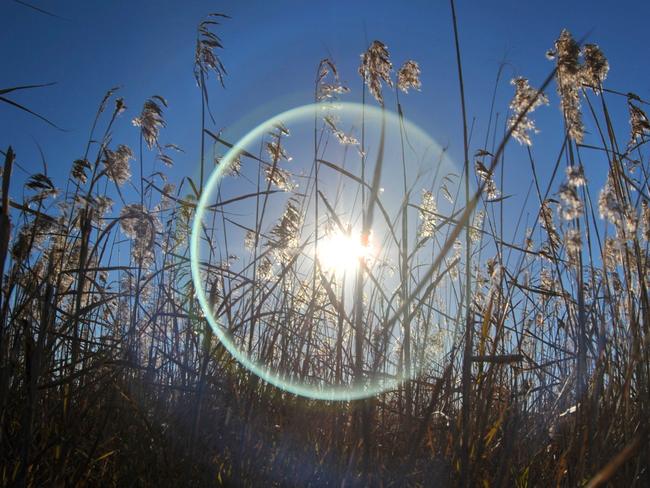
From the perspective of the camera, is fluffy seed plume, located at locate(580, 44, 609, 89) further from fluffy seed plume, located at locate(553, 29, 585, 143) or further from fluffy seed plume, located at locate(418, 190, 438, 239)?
fluffy seed plume, located at locate(418, 190, 438, 239)

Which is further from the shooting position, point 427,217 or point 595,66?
point 427,217

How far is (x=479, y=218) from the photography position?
3.16 metres

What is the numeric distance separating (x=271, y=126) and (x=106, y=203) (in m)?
0.97

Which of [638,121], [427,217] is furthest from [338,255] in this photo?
[638,121]

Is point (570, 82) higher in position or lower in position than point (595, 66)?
lower

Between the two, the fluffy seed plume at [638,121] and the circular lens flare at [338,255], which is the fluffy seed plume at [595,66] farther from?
the circular lens flare at [338,255]

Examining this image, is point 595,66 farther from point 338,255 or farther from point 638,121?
point 338,255

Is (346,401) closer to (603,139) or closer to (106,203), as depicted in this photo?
(603,139)

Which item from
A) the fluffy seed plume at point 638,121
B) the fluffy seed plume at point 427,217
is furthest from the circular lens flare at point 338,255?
the fluffy seed plume at point 638,121

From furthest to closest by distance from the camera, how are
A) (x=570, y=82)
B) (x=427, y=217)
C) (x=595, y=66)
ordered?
(x=427, y=217) → (x=595, y=66) → (x=570, y=82)

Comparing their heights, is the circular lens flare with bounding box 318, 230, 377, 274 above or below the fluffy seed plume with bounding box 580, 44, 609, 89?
below

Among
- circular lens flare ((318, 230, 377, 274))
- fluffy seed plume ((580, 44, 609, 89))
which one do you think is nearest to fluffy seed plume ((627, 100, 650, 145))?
fluffy seed plume ((580, 44, 609, 89))

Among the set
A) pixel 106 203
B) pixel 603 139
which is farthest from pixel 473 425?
pixel 106 203

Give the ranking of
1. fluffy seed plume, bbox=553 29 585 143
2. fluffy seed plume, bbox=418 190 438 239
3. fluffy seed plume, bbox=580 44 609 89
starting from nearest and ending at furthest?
fluffy seed plume, bbox=553 29 585 143 → fluffy seed plume, bbox=580 44 609 89 → fluffy seed plume, bbox=418 190 438 239
